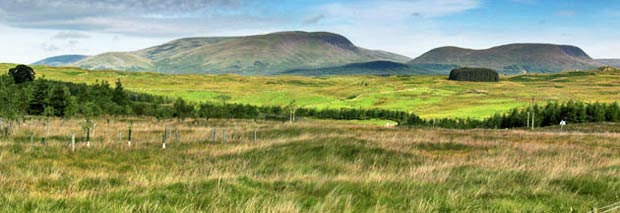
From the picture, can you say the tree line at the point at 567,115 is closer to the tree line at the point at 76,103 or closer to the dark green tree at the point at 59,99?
the tree line at the point at 76,103

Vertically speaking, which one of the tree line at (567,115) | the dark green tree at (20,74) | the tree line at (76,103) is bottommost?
the tree line at (567,115)

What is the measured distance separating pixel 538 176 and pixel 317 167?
24.6ft

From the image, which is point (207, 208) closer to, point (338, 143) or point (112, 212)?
point (112, 212)

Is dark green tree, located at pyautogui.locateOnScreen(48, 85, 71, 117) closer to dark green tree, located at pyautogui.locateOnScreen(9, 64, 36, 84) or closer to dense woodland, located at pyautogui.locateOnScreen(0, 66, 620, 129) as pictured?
dense woodland, located at pyautogui.locateOnScreen(0, 66, 620, 129)

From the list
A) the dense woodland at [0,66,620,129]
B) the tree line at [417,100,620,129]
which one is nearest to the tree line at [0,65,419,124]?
the dense woodland at [0,66,620,129]

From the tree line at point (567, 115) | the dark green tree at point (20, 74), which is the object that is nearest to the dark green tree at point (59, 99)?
the dark green tree at point (20, 74)

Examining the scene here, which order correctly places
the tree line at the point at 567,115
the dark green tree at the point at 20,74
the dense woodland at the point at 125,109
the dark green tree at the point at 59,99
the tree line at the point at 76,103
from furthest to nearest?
the dark green tree at the point at 20,74
the tree line at the point at 567,115
the dark green tree at the point at 59,99
the dense woodland at the point at 125,109
the tree line at the point at 76,103

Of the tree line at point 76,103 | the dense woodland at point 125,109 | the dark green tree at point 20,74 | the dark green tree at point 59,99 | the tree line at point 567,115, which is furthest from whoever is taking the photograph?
the dark green tree at point 20,74

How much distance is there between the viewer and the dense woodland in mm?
71312

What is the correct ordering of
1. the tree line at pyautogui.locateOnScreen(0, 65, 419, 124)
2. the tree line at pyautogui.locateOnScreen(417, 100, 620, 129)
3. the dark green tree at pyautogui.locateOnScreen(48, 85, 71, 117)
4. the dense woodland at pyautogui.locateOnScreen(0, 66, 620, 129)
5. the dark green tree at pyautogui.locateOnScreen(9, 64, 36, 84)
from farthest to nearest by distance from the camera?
the dark green tree at pyautogui.locateOnScreen(9, 64, 36, 84)
the tree line at pyautogui.locateOnScreen(417, 100, 620, 129)
the dark green tree at pyautogui.locateOnScreen(48, 85, 71, 117)
the dense woodland at pyautogui.locateOnScreen(0, 66, 620, 129)
the tree line at pyautogui.locateOnScreen(0, 65, 419, 124)

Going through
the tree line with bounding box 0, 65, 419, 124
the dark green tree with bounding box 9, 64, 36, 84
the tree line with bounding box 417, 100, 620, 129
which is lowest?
the tree line with bounding box 417, 100, 620, 129

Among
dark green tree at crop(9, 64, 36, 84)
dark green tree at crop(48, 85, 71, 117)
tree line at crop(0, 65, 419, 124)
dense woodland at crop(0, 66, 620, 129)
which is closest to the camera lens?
tree line at crop(0, 65, 419, 124)

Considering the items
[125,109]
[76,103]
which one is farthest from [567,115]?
→ [76,103]

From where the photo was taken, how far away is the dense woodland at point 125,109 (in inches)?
2808
